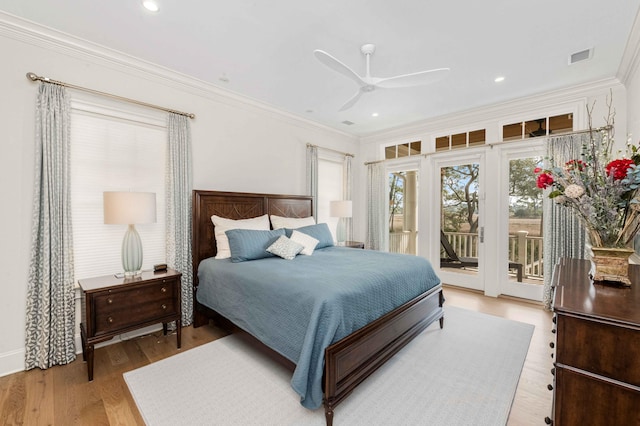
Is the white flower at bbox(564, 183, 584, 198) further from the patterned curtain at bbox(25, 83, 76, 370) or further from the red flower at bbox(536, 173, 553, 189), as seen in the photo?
the patterned curtain at bbox(25, 83, 76, 370)

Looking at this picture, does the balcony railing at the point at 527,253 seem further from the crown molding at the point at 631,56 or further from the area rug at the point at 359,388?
the crown molding at the point at 631,56

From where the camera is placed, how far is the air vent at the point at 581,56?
108 inches

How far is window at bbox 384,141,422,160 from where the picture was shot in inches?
205

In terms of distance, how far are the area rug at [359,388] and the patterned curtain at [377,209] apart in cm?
277

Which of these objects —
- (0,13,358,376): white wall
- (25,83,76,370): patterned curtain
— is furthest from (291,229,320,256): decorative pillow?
(25,83,76,370): patterned curtain

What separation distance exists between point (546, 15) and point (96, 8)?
364 centimetres

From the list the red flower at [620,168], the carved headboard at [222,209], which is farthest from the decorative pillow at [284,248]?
the red flower at [620,168]

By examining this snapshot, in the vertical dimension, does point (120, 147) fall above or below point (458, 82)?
below

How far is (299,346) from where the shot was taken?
1.89m

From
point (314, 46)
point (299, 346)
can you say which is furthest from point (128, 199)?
point (314, 46)

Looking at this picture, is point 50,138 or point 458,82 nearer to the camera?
point 50,138

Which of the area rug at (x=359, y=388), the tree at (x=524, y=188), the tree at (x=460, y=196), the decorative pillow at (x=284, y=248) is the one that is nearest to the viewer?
the area rug at (x=359, y=388)

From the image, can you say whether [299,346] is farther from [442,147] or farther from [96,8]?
[442,147]

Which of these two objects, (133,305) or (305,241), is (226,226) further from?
(133,305)
